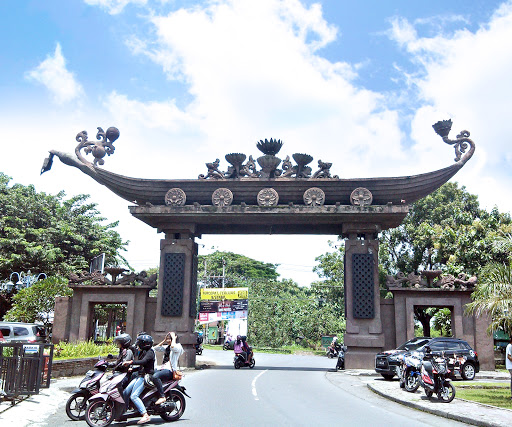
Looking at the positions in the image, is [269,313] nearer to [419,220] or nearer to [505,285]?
[419,220]

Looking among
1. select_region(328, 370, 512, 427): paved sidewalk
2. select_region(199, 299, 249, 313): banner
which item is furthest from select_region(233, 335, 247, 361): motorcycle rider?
select_region(199, 299, 249, 313): banner

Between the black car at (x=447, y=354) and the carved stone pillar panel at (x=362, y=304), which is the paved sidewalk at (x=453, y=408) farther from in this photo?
the carved stone pillar panel at (x=362, y=304)

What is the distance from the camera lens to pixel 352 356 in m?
18.3

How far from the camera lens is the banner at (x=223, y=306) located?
42.3 meters

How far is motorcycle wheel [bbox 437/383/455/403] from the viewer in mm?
10789

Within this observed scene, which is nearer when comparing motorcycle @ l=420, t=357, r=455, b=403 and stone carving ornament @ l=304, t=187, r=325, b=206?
motorcycle @ l=420, t=357, r=455, b=403

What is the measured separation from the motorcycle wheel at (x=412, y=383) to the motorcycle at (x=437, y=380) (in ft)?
3.62

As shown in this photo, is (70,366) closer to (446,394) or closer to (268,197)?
(268,197)

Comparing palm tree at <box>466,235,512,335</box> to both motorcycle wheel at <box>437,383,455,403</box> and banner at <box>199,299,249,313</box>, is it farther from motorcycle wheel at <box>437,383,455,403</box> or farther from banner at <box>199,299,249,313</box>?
banner at <box>199,299,249,313</box>

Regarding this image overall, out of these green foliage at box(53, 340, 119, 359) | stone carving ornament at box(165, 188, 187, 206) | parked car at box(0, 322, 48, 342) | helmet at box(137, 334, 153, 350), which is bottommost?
green foliage at box(53, 340, 119, 359)

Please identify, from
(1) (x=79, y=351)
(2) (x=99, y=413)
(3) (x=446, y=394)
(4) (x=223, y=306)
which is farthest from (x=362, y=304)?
(4) (x=223, y=306)

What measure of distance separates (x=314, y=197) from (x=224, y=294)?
2738 cm

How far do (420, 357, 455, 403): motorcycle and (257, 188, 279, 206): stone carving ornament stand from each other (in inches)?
346

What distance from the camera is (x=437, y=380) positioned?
11031 millimetres
